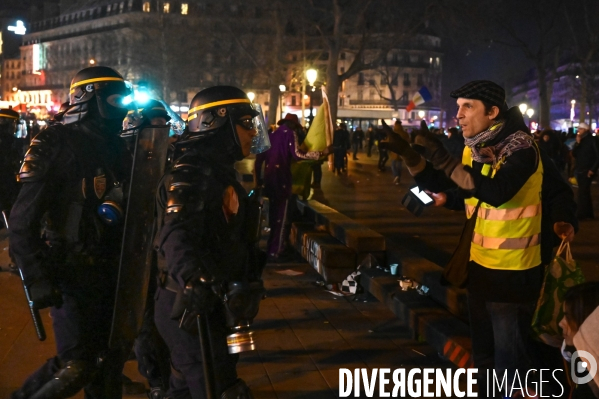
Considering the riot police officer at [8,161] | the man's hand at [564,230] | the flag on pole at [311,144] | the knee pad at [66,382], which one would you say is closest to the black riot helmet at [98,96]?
the knee pad at [66,382]

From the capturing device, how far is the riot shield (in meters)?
4.30

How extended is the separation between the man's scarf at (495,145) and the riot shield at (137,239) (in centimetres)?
165

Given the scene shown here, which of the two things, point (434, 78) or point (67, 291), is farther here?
point (434, 78)

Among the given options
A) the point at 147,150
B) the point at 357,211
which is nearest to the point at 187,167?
the point at 147,150

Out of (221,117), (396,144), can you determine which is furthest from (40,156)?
(396,144)

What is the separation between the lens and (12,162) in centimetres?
964

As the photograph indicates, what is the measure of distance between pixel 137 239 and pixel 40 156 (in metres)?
0.65

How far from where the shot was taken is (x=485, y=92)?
4.00 meters

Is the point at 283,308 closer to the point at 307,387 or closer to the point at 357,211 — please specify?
the point at 307,387

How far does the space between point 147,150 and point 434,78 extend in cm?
11646

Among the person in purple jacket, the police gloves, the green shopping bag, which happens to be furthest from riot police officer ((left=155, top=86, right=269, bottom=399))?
the person in purple jacket

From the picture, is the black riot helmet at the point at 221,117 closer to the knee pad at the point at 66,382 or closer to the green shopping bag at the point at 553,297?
the knee pad at the point at 66,382

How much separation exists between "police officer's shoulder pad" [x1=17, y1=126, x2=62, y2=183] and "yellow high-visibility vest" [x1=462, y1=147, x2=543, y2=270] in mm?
2183

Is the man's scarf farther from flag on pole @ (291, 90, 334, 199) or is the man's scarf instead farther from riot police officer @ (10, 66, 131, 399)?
flag on pole @ (291, 90, 334, 199)
